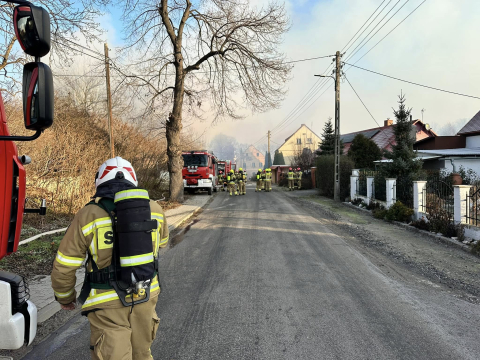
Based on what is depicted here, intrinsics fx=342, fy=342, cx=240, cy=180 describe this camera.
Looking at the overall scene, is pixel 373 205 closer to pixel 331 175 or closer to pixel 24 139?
pixel 331 175

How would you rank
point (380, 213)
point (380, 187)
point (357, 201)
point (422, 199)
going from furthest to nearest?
point (357, 201)
point (380, 187)
point (380, 213)
point (422, 199)

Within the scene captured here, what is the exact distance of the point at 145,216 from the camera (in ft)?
7.03

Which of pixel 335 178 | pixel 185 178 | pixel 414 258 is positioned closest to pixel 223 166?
pixel 185 178

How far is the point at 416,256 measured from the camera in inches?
274

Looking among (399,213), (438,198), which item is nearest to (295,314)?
(438,198)

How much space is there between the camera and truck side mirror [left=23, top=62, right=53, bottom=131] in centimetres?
211

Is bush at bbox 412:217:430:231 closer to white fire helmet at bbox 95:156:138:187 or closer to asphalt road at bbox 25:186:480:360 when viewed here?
asphalt road at bbox 25:186:480:360

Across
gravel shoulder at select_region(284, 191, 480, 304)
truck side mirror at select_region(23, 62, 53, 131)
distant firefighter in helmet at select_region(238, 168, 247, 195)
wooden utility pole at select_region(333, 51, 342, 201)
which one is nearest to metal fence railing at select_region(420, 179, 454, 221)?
gravel shoulder at select_region(284, 191, 480, 304)

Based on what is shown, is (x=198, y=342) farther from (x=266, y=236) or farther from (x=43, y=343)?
(x=266, y=236)

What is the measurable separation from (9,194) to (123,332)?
117 cm

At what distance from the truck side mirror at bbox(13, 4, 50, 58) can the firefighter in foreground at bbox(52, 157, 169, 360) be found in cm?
97

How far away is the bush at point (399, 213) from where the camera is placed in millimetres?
10862

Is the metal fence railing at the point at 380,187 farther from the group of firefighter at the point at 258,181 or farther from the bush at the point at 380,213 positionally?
the group of firefighter at the point at 258,181

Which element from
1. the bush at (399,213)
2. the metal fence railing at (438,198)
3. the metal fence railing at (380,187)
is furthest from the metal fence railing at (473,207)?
the metal fence railing at (380,187)
